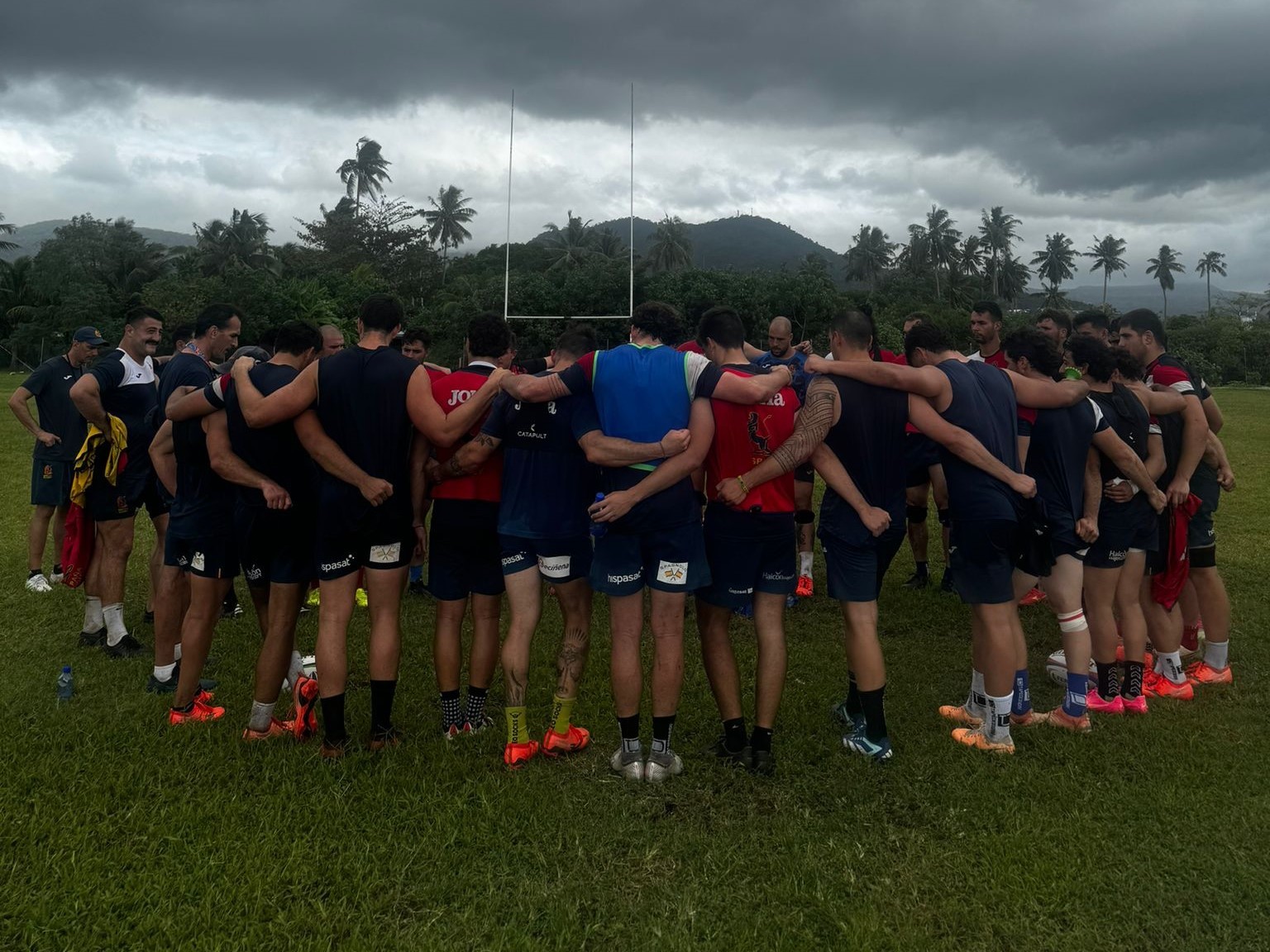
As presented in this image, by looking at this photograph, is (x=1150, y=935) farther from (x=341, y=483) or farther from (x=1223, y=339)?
(x=1223, y=339)

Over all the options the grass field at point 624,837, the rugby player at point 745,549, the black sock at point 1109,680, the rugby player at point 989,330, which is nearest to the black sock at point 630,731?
the grass field at point 624,837

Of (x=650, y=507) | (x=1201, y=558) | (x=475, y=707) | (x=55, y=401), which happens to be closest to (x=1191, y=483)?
(x=1201, y=558)

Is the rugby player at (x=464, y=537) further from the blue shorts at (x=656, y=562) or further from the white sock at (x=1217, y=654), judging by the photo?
the white sock at (x=1217, y=654)

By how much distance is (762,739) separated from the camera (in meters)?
4.33

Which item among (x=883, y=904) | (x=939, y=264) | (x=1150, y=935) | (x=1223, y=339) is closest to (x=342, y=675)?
(x=883, y=904)

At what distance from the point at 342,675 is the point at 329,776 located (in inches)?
21.0

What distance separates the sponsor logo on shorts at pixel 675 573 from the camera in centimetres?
414

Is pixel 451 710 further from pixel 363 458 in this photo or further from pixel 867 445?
pixel 867 445

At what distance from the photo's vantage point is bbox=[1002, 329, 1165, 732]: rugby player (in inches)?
192

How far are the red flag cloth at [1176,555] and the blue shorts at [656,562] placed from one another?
11.5ft

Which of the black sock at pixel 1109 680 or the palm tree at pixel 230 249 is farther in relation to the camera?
the palm tree at pixel 230 249

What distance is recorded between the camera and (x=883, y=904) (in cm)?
321

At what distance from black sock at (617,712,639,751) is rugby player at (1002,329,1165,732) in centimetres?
243

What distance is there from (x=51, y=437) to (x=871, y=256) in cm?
11844
